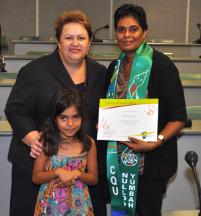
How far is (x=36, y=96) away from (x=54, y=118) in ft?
0.70

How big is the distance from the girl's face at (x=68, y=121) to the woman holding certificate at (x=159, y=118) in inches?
8.8

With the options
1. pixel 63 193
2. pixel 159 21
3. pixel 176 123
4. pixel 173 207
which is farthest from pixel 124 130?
pixel 159 21

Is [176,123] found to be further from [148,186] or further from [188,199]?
[188,199]

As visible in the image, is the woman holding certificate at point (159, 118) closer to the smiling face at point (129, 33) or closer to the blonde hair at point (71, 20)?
the smiling face at point (129, 33)

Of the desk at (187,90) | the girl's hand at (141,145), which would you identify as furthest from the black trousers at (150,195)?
the desk at (187,90)

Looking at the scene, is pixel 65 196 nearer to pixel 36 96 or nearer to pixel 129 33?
pixel 36 96

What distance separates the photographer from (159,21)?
1077 cm

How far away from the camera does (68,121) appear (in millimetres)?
1831

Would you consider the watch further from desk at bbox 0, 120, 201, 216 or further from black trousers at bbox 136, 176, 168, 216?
desk at bbox 0, 120, 201, 216

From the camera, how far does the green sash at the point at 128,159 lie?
1.93m

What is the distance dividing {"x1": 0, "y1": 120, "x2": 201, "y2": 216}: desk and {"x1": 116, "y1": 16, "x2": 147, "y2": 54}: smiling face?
0.83 meters

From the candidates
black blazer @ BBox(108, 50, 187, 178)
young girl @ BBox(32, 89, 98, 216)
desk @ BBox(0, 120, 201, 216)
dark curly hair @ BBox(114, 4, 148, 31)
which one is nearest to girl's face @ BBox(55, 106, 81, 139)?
young girl @ BBox(32, 89, 98, 216)

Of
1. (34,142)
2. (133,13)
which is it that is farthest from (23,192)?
(133,13)

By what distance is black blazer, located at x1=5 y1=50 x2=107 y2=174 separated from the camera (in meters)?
2.00
